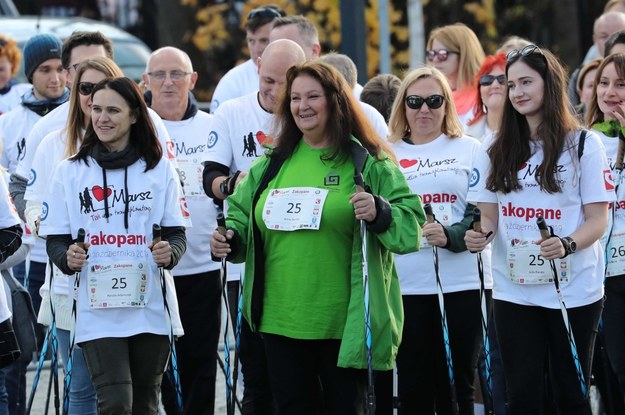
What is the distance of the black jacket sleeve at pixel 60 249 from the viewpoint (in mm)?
7219

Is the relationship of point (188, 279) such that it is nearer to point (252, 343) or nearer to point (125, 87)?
point (252, 343)

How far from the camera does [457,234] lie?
26.2 ft

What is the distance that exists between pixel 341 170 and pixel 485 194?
0.95m

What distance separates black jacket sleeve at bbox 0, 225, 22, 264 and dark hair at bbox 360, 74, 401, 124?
2.62m

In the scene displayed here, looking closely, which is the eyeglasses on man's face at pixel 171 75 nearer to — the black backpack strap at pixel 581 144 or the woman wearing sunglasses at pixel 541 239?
the woman wearing sunglasses at pixel 541 239

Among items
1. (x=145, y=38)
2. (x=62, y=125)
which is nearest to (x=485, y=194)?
(x=62, y=125)

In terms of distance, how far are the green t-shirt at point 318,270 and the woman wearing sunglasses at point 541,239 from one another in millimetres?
804

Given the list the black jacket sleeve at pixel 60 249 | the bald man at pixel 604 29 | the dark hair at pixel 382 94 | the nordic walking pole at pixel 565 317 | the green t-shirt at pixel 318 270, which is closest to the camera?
the green t-shirt at pixel 318 270

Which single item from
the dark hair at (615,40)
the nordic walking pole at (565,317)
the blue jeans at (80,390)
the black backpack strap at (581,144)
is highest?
the dark hair at (615,40)

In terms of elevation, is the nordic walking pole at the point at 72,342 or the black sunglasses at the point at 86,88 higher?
the black sunglasses at the point at 86,88


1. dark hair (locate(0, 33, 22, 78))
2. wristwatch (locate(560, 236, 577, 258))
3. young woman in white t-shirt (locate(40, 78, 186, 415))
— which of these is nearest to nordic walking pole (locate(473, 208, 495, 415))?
wristwatch (locate(560, 236, 577, 258))

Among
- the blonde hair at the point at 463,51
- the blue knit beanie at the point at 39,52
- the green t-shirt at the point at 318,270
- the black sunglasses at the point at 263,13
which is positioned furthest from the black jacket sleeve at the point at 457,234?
the blue knit beanie at the point at 39,52

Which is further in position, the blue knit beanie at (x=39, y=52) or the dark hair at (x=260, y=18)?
the dark hair at (x=260, y=18)

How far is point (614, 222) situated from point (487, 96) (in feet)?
5.36
